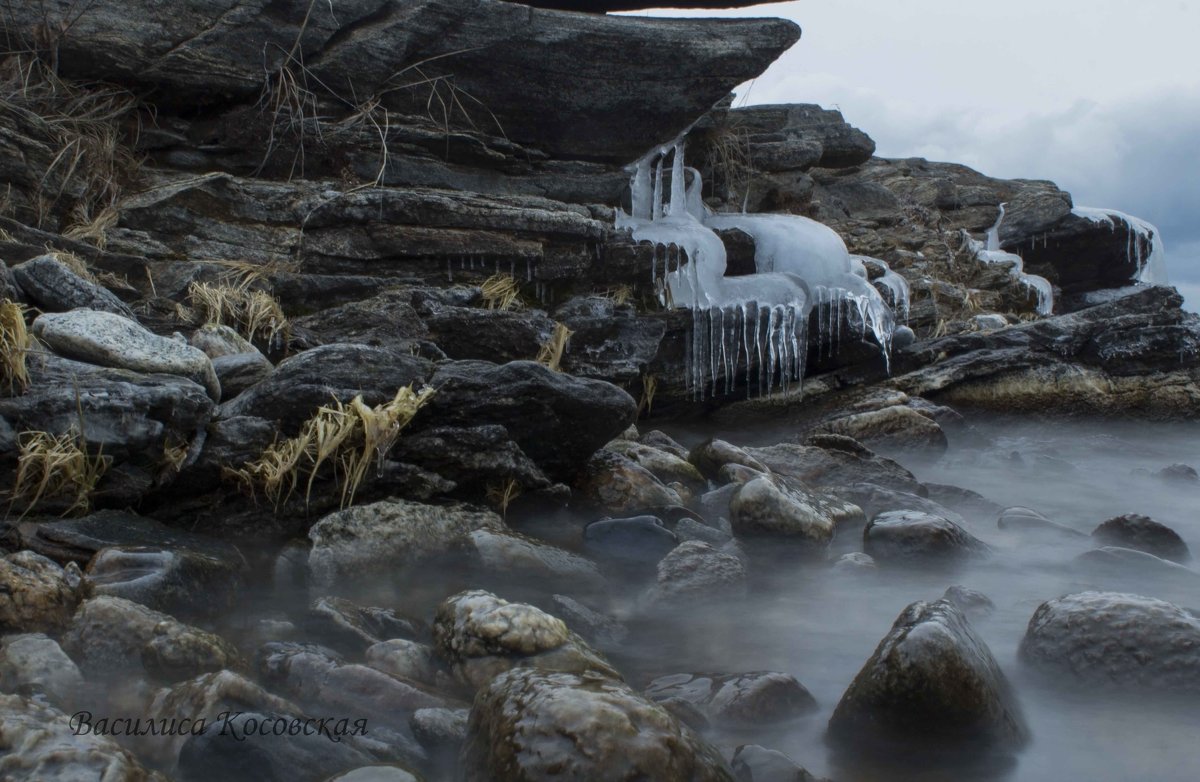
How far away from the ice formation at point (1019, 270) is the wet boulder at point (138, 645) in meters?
14.4

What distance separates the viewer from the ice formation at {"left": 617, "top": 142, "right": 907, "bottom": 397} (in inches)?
350

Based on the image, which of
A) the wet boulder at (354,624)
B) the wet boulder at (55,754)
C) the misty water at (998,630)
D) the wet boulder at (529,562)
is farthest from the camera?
the wet boulder at (529,562)

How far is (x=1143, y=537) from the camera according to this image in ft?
17.7

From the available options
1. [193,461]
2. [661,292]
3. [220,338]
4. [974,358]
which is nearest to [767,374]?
[661,292]

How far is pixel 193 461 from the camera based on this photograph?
4.57m

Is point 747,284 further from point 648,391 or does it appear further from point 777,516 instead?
point 777,516

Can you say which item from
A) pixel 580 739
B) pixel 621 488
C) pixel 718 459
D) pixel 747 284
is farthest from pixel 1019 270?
pixel 580 739

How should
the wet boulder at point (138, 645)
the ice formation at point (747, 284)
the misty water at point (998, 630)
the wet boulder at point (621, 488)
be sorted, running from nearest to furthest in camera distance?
the misty water at point (998, 630)
the wet boulder at point (138, 645)
the wet boulder at point (621, 488)
the ice formation at point (747, 284)

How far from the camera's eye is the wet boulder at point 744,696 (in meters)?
3.19

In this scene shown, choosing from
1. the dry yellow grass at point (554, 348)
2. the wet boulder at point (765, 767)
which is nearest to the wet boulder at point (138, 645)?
the wet boulder at point (765, 767)

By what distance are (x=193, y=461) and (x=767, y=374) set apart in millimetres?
6097

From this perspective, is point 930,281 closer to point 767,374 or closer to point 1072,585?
point 767,374

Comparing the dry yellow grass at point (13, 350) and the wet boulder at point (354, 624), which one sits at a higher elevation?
the dry yellow grass at point (13, 350)

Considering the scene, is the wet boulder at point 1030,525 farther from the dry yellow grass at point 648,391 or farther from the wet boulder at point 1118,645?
the dry yellow grass at point 648,391
